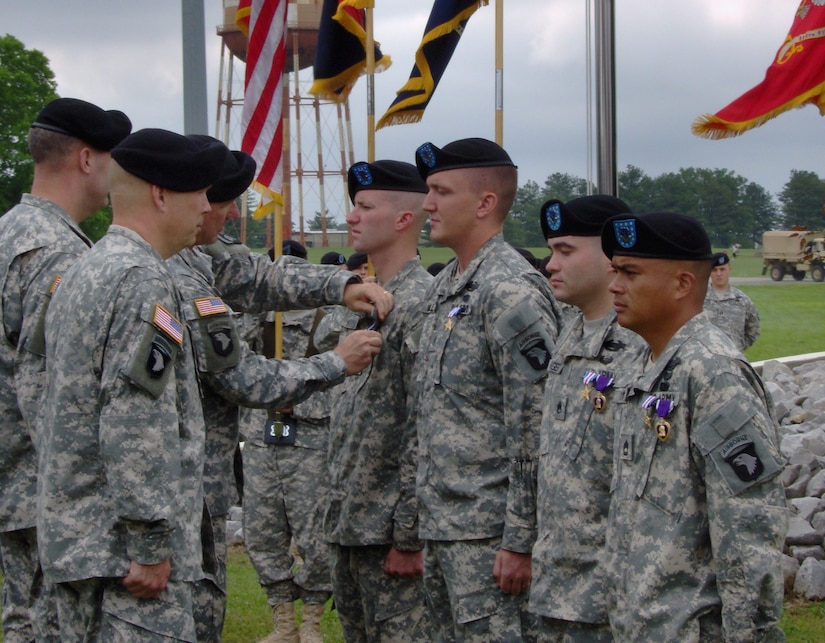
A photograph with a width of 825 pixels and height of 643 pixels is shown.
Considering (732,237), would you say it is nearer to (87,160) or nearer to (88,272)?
(87,160)

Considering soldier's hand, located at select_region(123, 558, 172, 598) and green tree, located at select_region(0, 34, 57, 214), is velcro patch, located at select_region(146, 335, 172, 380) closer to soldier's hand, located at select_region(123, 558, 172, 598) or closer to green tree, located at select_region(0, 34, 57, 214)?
soldier's hand, located at select_region(123, 558, 172, 598)

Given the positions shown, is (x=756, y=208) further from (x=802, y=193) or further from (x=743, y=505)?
(x=743, y=505)

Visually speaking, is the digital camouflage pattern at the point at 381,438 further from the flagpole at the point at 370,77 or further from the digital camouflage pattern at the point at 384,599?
the flagpole at the point at 370,77

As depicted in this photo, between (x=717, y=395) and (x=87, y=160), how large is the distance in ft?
10.4

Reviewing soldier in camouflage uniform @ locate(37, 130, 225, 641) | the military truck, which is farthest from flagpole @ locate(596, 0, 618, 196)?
the military truck

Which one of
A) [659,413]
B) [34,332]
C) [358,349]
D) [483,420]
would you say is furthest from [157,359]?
[659,413]

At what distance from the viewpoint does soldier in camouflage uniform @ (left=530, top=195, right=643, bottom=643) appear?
383cm

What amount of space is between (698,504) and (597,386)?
789 millimetres

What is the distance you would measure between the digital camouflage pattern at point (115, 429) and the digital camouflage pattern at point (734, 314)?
9627 mm

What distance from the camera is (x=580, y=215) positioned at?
4457 millimetres

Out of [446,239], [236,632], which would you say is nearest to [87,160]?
[446,239]

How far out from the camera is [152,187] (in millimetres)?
3855

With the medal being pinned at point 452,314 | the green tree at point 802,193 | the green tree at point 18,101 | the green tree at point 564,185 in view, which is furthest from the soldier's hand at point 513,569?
the green tree at point 18,101

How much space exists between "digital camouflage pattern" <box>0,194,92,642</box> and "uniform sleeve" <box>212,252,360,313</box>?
2.51 feet
